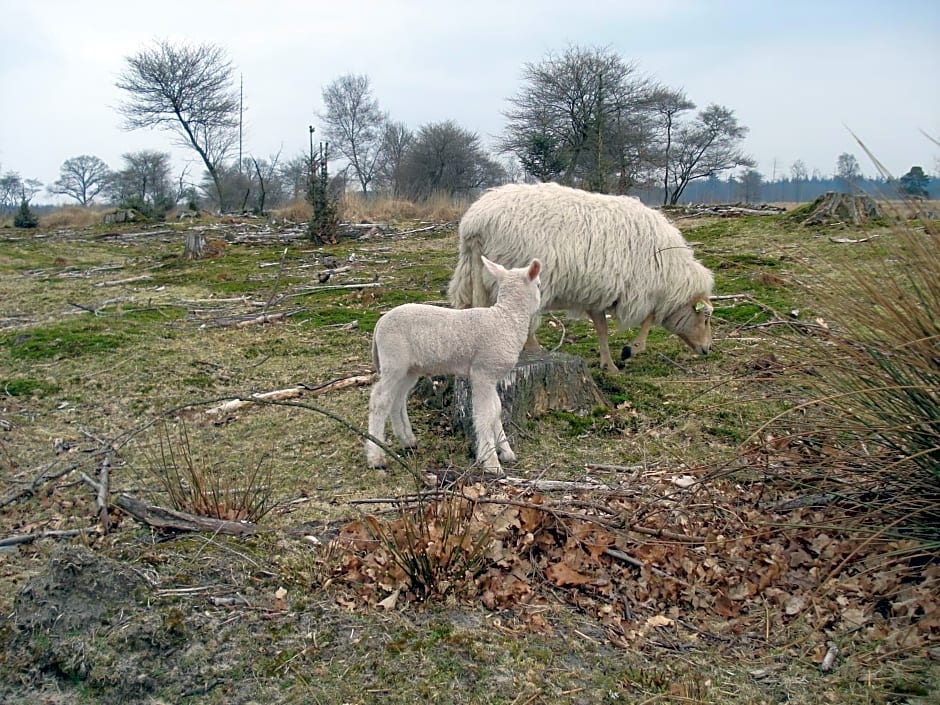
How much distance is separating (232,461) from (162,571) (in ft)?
6.62

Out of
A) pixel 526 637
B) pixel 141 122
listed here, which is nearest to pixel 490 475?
pixel 526 637

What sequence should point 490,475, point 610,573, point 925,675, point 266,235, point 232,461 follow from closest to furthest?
1. point 925,675
2. point 610,573
3. point 490,475
4. point 232,461
5. point 266,235

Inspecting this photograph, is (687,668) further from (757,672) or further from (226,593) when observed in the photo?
(226,593)

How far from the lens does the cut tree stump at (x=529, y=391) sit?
5.59m

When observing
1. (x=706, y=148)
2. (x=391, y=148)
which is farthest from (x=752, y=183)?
(x=391, y=148)

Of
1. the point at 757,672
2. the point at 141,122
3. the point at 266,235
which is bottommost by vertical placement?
the point at 757,672

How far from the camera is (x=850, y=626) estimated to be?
9.62ft

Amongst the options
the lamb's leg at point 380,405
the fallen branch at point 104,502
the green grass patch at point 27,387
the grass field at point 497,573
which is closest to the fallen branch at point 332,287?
the green grass patch at point 27,387

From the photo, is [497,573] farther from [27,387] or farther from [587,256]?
[27,387]

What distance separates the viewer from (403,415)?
5.21 m

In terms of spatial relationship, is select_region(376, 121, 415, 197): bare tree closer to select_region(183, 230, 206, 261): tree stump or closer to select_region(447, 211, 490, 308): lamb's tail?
select_region(183, 230, 206, 261): tree stump

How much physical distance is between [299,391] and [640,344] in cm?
350

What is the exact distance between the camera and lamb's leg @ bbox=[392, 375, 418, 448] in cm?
513

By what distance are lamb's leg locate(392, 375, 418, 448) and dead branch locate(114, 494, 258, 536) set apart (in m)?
1.80
